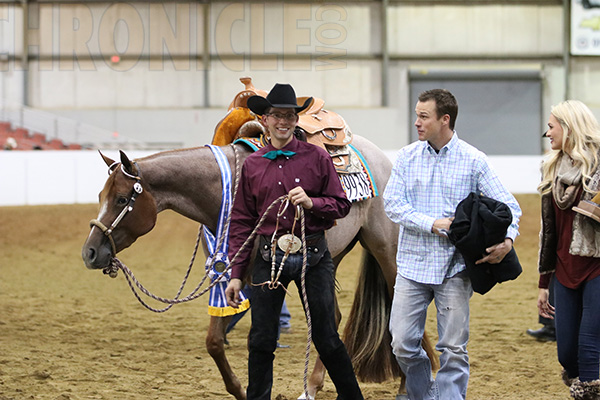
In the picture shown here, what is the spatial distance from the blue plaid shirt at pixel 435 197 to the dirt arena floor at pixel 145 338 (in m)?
1.51

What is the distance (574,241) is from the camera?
3570 millimetres

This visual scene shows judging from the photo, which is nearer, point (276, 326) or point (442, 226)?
point (442, 226)

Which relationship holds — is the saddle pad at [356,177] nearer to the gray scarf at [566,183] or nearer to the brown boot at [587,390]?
the gray scarf at [566,183]

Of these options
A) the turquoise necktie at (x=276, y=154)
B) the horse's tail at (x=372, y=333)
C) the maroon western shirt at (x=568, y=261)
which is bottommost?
the horse's tail at (x=372, y=333)

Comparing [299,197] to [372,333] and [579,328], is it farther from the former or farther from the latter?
[372,333]

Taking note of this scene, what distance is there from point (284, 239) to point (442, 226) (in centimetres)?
70

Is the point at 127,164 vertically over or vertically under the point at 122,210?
over

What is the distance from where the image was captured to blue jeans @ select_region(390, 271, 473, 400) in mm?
3391

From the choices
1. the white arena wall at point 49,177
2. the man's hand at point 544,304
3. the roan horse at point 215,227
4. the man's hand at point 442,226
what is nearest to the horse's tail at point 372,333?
the roan horse at point 215,227

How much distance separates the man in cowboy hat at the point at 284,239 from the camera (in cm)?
339

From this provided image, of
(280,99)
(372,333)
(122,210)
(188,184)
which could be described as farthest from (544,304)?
(122,210)

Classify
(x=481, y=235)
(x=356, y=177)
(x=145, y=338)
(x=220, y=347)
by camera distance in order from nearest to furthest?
1. (x=481, y=235)
2. (x=220, y=347)
3. (x=356, y=177)
4. (x=145, y=338)

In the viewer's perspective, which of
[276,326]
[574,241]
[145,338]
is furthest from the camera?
[145,338]

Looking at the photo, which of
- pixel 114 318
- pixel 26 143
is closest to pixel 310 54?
pixel 26 143
